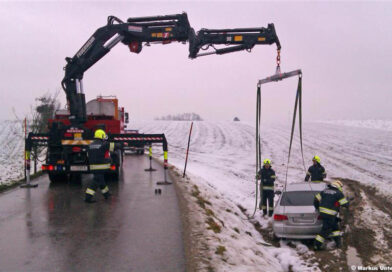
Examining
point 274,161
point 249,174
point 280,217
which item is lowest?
point 249,174

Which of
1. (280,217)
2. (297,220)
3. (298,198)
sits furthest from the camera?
(298,198)

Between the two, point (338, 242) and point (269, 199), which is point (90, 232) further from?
point (269, 199)

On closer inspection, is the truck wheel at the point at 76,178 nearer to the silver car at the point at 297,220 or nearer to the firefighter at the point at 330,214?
the silver car at the point at 297,220

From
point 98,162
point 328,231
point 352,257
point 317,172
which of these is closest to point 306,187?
point 328,231

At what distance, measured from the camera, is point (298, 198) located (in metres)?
8.64

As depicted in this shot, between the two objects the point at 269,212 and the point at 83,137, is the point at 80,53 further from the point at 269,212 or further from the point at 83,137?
the point at 269,212

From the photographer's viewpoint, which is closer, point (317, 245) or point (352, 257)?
point (352, 257)

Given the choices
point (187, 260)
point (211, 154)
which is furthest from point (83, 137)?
point (211, 154)

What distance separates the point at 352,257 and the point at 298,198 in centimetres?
203

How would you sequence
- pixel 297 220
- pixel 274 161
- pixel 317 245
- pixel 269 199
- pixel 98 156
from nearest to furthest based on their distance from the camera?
pixel 317 245, pixel 297 220, pixel 98 156, pixel 269 199, pixel 274 161

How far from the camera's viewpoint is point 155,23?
41.0 feet

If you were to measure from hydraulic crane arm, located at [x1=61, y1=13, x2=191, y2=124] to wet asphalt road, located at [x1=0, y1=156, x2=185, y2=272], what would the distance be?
3.62 m

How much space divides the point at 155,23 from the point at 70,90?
3.94 metres

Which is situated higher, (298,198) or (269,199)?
(298,198)
